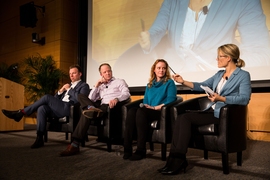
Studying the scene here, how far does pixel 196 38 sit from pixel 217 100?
5.94 feet

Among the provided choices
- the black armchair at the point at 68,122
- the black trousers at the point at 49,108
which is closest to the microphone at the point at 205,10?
the black armchair at the point at 68,122

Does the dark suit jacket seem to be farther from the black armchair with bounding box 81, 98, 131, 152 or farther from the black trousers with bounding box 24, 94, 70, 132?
the black armchair with bounding box 81, 98, 131, 152

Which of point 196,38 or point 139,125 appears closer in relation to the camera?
point 139,125

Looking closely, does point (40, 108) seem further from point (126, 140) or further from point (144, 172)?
point (144, 172)

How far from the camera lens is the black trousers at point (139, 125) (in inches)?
90.7

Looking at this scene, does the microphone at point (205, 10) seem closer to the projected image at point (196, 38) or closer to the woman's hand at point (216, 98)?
the projected image at point (196, 38)

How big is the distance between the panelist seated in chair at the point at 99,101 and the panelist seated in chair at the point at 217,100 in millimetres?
962

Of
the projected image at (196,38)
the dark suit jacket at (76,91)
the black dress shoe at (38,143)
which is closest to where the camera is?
the black dress shoe at (38,143)

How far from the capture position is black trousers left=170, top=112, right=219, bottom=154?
1.90m

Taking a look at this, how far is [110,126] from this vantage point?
2.73 m

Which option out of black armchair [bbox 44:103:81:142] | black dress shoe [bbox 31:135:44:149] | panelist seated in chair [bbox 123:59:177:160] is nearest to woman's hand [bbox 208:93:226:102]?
panelist seated in chair [bbox 123:59:177:160]

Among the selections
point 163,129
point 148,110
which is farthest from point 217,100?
point 148,110

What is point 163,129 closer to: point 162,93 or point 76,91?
point 162,93

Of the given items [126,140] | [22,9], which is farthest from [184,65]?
[22,9]
